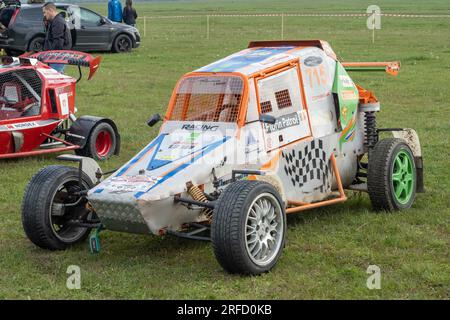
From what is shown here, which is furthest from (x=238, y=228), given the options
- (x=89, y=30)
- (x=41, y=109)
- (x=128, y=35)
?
(x=128, y=35)

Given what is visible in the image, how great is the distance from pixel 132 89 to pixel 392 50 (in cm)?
1118

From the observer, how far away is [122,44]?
28.1 metres

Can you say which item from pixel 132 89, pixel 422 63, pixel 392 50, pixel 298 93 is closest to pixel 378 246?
pixel 298 93

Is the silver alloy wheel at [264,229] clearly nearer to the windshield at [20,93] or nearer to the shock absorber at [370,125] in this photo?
the shock absorber at [370,125]

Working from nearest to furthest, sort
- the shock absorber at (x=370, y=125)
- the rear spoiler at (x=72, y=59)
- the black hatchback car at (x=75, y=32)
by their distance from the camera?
the shock absorber at (x=370, y=125) < the rear spoiler at (x=72, y=59) < the black hatchback car at (x=75, y=32)

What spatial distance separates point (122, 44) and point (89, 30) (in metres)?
1.41

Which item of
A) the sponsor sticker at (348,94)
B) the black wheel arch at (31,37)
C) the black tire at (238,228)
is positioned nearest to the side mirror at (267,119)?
the black tire at (238,228)

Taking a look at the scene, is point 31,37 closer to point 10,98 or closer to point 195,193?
point 10,98

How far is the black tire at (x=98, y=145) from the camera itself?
11.9 metres

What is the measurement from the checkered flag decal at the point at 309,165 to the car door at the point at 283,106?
0.13 metres

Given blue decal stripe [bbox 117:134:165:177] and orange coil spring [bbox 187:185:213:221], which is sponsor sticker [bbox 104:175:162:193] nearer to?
blue decal stripe [bbox 117:134:165:177]

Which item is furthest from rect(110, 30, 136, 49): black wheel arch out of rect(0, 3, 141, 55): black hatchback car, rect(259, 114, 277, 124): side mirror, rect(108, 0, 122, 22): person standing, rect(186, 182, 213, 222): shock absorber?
rect(186, 182, 213, 222): shock absorber

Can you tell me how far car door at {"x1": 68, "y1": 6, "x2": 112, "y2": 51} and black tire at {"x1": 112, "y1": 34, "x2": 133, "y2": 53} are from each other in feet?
1.12

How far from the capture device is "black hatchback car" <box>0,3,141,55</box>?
82.9 ft
